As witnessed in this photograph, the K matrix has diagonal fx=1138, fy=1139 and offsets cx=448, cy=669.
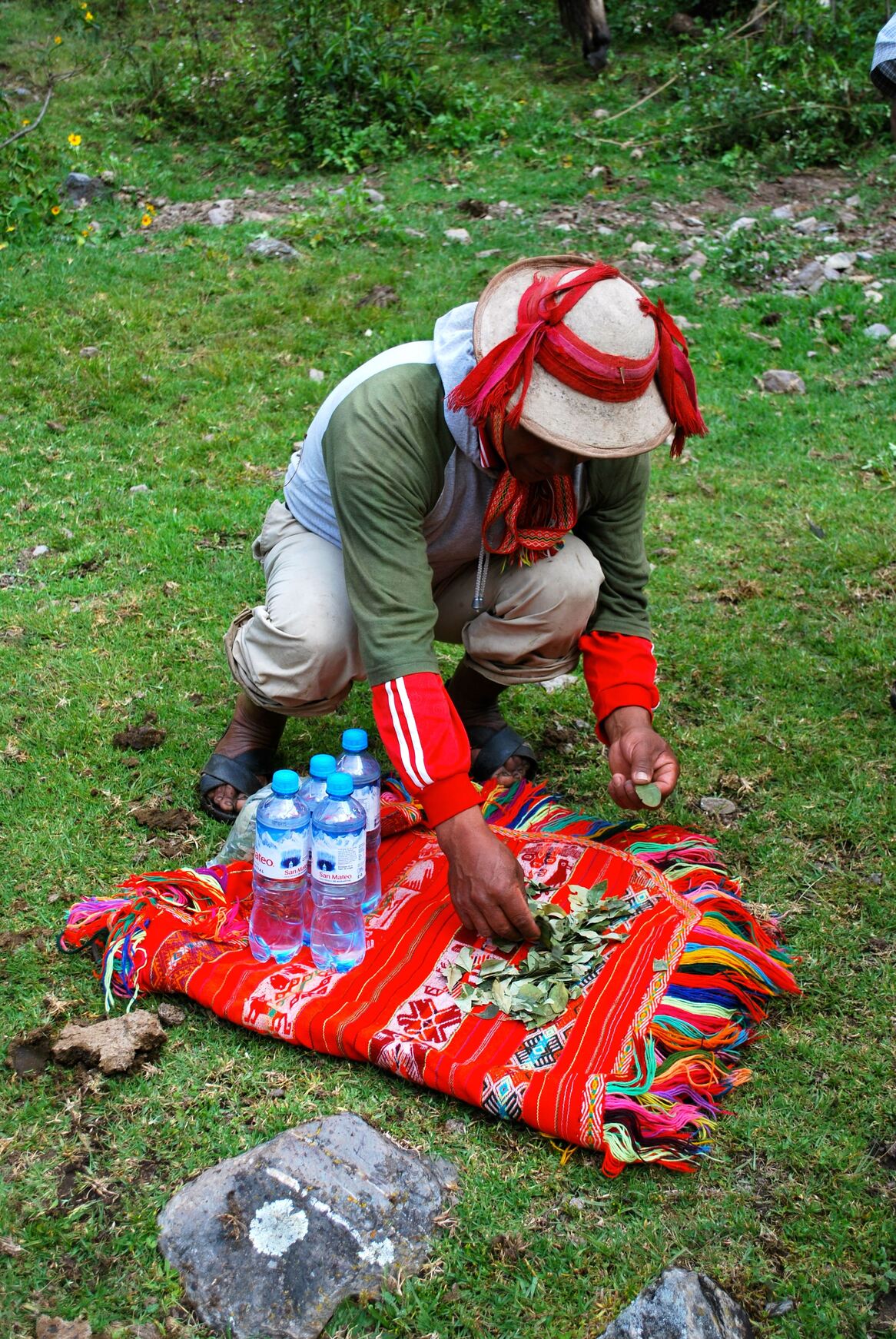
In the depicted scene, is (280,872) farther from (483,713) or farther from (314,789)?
(483,713)

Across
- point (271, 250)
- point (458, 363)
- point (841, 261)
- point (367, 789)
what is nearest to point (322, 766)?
point (367, 789)

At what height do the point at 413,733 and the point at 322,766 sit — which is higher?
the point at 413,733

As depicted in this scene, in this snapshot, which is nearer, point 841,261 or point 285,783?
point 285,783

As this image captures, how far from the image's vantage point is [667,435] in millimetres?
2404

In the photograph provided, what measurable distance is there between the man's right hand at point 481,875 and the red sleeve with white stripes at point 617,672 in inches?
24.6

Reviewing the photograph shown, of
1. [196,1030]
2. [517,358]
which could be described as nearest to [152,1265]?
[196,1030]

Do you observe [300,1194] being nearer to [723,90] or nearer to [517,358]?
[517,358]

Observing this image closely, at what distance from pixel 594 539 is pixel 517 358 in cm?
87

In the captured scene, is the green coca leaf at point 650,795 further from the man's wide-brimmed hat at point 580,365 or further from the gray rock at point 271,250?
the gray rock at point 271,250

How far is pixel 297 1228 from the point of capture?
197cm

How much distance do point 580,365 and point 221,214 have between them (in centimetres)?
577

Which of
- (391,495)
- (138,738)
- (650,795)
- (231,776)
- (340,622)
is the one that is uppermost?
(391,495)

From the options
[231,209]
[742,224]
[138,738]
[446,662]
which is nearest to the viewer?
[138,738]

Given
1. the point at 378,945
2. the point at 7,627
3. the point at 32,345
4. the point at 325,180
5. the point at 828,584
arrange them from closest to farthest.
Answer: the point at 378,945 → the point at 7,627 → the point at 828,584 → the point at 32,345 → the point at 325,180
